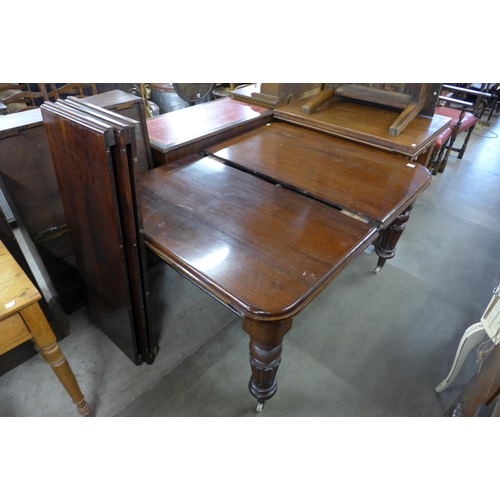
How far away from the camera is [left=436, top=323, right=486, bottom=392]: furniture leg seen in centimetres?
126

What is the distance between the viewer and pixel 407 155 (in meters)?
1.57

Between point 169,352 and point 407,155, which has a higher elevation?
point 407,155

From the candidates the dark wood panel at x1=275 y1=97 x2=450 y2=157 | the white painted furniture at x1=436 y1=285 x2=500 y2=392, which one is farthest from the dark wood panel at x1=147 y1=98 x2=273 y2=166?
the white painted furniture at x1=436 y1=285 x2=500 y2=392

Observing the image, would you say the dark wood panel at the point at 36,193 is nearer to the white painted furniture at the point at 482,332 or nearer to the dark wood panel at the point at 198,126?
the dark wood panel at the point at 198,126

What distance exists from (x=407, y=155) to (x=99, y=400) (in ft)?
5.35

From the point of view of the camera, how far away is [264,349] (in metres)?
0.99

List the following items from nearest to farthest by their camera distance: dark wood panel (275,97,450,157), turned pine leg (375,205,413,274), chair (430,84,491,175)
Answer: dark wood panel (275,97,450,157)
turned pine leg (375,205,413,274)
chair (430,84,491,175)

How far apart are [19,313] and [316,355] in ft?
3.78

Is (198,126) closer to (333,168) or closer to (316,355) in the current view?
(333,168)

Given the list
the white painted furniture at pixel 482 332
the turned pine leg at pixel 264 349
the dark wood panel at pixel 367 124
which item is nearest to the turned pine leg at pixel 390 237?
the dark wood panel at pixel 367 124

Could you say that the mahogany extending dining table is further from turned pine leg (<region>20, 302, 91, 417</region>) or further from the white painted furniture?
the white painted furniture
